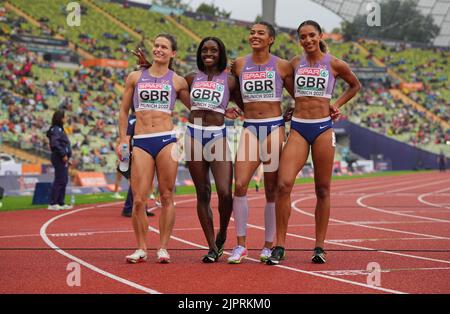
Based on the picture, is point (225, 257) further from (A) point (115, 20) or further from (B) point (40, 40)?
(A) point (115, 20)

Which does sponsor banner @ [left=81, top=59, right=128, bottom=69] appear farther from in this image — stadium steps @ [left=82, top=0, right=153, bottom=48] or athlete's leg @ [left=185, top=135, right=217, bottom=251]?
athlete's leg @ [left=185, top=135, right=217, bottom=251]

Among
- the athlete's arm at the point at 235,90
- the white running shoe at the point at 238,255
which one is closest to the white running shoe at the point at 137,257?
the white running shoe at the point at 238,255

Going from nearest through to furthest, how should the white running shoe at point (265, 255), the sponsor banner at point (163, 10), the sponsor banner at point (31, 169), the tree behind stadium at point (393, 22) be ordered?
the white running shoe at point (265, 255), the sponsor banner at point (31, 169), the sponsor banner at point (163, 10), the tree behind stadium at point (393, 22)

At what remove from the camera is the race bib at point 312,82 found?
7246 millimetres

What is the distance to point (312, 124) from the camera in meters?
7.29

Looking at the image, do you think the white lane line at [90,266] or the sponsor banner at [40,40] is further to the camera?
the sponsor banner at [40,40]

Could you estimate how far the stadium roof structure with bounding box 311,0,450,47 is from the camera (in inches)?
2143

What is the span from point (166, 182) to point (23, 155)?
20.8m

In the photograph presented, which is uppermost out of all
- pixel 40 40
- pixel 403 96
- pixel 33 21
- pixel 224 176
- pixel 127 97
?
pixel 33 21

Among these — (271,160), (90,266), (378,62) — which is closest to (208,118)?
(271,160)

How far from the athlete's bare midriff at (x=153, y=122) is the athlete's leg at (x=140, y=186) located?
227 millimetres

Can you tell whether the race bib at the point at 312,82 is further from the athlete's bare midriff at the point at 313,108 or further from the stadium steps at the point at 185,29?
the stadium steps at the point at 185,29

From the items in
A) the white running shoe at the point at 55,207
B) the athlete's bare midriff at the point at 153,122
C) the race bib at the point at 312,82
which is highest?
the race bib at the point at 312,82

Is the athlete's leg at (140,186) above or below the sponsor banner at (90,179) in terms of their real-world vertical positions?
above
